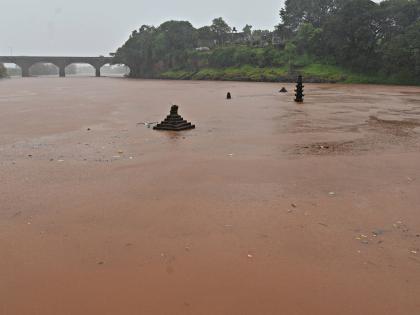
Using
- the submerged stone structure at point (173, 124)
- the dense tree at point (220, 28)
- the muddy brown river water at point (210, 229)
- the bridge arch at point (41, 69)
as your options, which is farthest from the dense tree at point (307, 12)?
the bridge arch at point (41, 69)

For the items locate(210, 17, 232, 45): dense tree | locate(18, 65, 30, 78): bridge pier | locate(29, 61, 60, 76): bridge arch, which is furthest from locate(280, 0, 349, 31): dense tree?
locate(29, 61, 60, 76): bridge arch

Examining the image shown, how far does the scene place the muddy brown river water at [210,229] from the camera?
4.37m

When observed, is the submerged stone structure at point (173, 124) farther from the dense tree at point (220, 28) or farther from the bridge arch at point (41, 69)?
the bridge arch at point (41, 69)

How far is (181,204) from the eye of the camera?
7.18 meters

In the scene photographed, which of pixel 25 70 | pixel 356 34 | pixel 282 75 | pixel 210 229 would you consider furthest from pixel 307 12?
pixel 210 229

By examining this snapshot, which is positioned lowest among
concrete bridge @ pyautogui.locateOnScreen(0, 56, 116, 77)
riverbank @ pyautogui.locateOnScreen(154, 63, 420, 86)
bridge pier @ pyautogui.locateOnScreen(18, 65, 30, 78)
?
riverbank @ pyautogui.locateOnScreen(154, 63, 420, 86)

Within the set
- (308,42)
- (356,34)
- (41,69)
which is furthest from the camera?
(41,69)

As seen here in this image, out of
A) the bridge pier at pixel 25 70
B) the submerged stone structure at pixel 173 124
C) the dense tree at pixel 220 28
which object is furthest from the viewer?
the bridge pier at pixel 25 70

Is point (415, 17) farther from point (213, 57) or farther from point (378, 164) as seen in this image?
point (378, 164)

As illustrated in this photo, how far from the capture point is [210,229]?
19.9 ft

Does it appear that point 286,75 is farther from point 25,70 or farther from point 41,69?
point 41,69

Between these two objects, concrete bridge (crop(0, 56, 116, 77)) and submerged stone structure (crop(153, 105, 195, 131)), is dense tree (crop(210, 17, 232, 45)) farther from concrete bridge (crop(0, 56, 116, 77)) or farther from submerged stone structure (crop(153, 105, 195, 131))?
submerged stone structure (crop(153, 105, 195, 131))

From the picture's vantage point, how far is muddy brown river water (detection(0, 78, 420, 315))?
437 cm

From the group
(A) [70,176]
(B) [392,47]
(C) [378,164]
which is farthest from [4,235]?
(B) [392,47]
